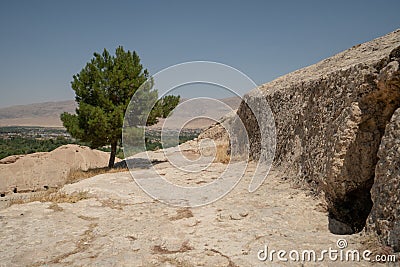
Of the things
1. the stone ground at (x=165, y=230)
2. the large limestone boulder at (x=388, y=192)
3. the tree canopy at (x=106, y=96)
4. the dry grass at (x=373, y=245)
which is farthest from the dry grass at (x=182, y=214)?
the tree canopy at (x=106, y=96)

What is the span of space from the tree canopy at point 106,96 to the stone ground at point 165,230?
13.6 feet

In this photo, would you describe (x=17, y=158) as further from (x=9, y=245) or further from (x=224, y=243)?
(x=224, y=243)

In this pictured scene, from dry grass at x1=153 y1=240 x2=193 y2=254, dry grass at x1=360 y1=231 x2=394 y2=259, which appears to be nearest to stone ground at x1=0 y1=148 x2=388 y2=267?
dry grass at x1=153 y1=240 x2=193 y2=254

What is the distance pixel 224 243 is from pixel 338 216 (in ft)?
6.34

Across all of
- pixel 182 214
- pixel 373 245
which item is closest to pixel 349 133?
pixel 373 245

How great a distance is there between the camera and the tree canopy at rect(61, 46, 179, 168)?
393 inches

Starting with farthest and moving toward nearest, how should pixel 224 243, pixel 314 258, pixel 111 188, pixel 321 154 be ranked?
pixel 111 188 < pixel 321 154 < pixel 224 243 < pixel 314 258

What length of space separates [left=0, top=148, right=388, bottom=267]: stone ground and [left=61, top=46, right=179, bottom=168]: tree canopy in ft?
13.6

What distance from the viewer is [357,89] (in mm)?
4484

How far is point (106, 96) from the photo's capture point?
408 inches

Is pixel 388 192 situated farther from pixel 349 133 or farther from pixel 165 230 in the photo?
pixel 165 230

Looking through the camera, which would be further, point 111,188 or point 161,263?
point 111,188

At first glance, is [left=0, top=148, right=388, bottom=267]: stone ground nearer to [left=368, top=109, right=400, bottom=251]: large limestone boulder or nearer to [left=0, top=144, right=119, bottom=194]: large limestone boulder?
[left=368, top=109, right=400, bottom=251]: large limestone boulder

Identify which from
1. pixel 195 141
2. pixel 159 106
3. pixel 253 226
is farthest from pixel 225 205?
pixel 195 141
